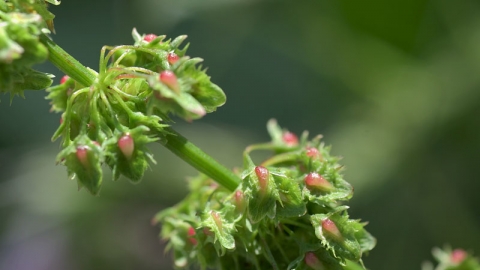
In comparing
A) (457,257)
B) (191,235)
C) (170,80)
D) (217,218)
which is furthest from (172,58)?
(457,257)

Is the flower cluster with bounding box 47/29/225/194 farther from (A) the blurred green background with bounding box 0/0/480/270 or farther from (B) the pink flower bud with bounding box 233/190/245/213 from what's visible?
(A) the blurred green background with bounding box 0/0/480/270

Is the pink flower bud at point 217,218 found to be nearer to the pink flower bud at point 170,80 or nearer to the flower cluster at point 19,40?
the pink flower bud at point 170,80

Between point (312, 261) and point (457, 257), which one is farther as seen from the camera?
point (457, 257)

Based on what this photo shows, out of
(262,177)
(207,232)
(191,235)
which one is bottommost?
(191,235)

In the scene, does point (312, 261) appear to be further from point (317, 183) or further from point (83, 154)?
point (83, 154)

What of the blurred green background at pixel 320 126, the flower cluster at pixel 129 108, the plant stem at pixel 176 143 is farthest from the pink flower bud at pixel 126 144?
the blurred green background at pixel 320 126

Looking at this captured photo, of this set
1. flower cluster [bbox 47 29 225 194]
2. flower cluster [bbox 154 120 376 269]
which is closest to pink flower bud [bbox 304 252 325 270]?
flower cluster [bbox 154 120 376 269]

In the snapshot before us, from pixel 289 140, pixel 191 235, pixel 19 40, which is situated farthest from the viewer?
pixel 289 140
